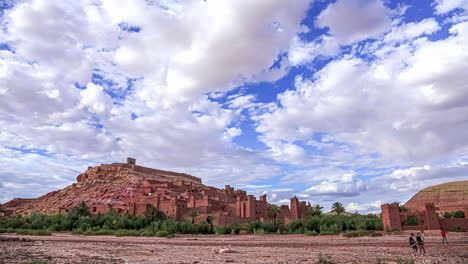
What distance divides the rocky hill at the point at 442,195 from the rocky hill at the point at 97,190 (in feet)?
210

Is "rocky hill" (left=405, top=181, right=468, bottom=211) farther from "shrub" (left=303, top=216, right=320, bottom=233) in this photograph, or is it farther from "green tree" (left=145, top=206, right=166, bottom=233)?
"green tree" (left=145, top=206, right=166, bottom=233)

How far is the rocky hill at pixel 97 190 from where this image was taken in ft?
265

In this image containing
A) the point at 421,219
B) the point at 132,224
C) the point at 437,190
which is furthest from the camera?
the point at 437,190

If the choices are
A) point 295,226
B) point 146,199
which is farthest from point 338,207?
point 146,199

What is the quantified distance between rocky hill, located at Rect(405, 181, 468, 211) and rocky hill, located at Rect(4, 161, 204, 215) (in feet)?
210

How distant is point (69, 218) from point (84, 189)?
147 feet

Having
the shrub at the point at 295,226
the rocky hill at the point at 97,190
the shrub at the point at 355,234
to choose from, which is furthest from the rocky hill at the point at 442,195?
the rocky hill at the point at 97,190

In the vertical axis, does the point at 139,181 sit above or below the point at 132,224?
above

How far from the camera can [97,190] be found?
8812 cm

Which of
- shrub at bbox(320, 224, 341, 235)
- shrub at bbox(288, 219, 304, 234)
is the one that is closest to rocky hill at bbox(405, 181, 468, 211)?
shrub at bbox(288, 219, 304, 234)

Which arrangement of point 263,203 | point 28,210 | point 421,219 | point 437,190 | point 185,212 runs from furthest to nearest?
point 437,190, point 28,210, point 263,203, point 185,212, point 421,219

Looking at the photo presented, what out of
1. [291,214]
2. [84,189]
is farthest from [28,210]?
[291,214]

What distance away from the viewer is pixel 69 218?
161 ft

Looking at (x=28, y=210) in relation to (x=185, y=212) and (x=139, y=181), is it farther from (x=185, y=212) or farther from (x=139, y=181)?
(x=185, y=212)
